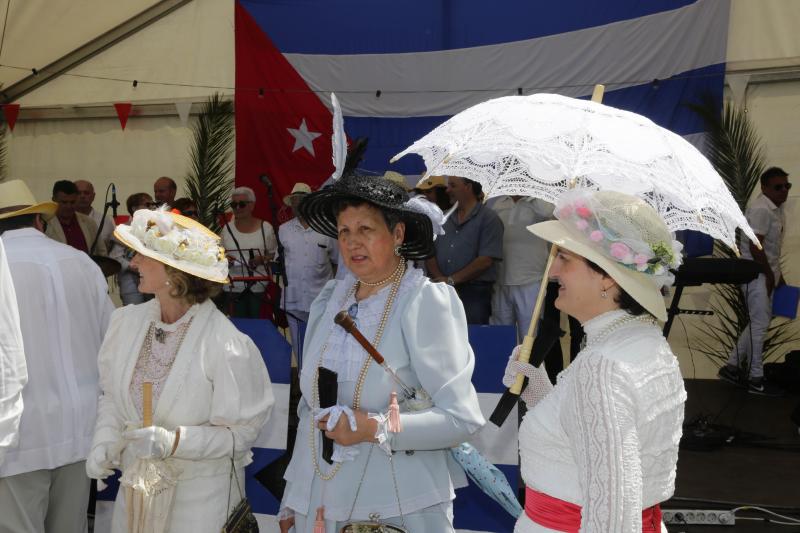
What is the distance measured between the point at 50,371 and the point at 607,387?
107 inches

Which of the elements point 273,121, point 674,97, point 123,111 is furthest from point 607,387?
point 123,111

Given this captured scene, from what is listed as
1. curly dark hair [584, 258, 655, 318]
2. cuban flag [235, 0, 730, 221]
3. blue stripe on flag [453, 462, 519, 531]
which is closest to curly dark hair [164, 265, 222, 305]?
blue stripe on flag [453, 462, 519, 531]

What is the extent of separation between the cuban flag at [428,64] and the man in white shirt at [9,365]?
23.2 feet

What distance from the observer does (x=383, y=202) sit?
297cm

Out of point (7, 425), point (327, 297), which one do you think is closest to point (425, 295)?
point (327, 297)

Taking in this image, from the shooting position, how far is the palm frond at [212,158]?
408 inches

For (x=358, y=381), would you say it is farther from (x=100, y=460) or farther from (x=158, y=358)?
(x=100, y=460)

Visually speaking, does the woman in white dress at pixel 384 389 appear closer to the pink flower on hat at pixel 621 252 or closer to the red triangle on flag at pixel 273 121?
the pink flower on hat at pixel 621 252

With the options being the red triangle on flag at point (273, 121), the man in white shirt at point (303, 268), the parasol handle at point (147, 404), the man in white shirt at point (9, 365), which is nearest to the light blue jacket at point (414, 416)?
the parasol handle at point (147, 404)

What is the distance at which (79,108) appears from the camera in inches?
429

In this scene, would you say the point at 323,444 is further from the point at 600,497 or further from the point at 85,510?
the point at 85,510

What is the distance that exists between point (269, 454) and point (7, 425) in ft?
5.62

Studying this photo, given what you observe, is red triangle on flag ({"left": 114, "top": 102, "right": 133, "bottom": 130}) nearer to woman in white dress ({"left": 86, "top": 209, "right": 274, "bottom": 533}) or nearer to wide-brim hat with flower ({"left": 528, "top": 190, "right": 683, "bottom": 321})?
woman in white dress ({"left": 86, "top": 209, "right": 274, "bottom": 533})

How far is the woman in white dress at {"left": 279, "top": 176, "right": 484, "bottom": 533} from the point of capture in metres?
2.89
